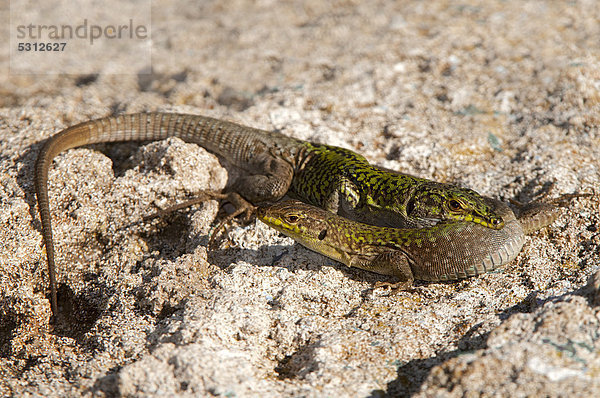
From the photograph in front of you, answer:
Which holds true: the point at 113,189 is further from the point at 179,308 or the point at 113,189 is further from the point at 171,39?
the point at 171,39

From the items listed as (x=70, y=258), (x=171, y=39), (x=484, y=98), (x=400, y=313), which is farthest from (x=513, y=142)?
(x=171, y=39)

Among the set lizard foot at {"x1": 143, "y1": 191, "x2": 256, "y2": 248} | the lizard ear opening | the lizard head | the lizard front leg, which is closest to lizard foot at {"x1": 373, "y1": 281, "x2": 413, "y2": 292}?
the lizard front leg

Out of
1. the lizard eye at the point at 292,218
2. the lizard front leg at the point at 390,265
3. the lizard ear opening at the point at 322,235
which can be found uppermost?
the lizard eye at the point at 292,218

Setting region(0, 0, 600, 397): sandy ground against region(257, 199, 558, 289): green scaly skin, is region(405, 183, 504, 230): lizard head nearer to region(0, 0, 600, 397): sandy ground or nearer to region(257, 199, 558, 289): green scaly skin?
region(257, 199, 558, 289): green scaly skin

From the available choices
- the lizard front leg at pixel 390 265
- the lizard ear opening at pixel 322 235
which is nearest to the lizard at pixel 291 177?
the lizard front leg at pixel 390 265

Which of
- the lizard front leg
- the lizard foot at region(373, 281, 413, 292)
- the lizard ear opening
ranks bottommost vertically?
the lizard foot at region(373, 281, 413, 292)

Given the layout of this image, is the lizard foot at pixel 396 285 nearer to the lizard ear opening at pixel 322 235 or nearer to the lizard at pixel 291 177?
the lizard ear opening at pixel 322 235

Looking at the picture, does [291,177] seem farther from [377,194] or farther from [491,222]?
[491,222]
